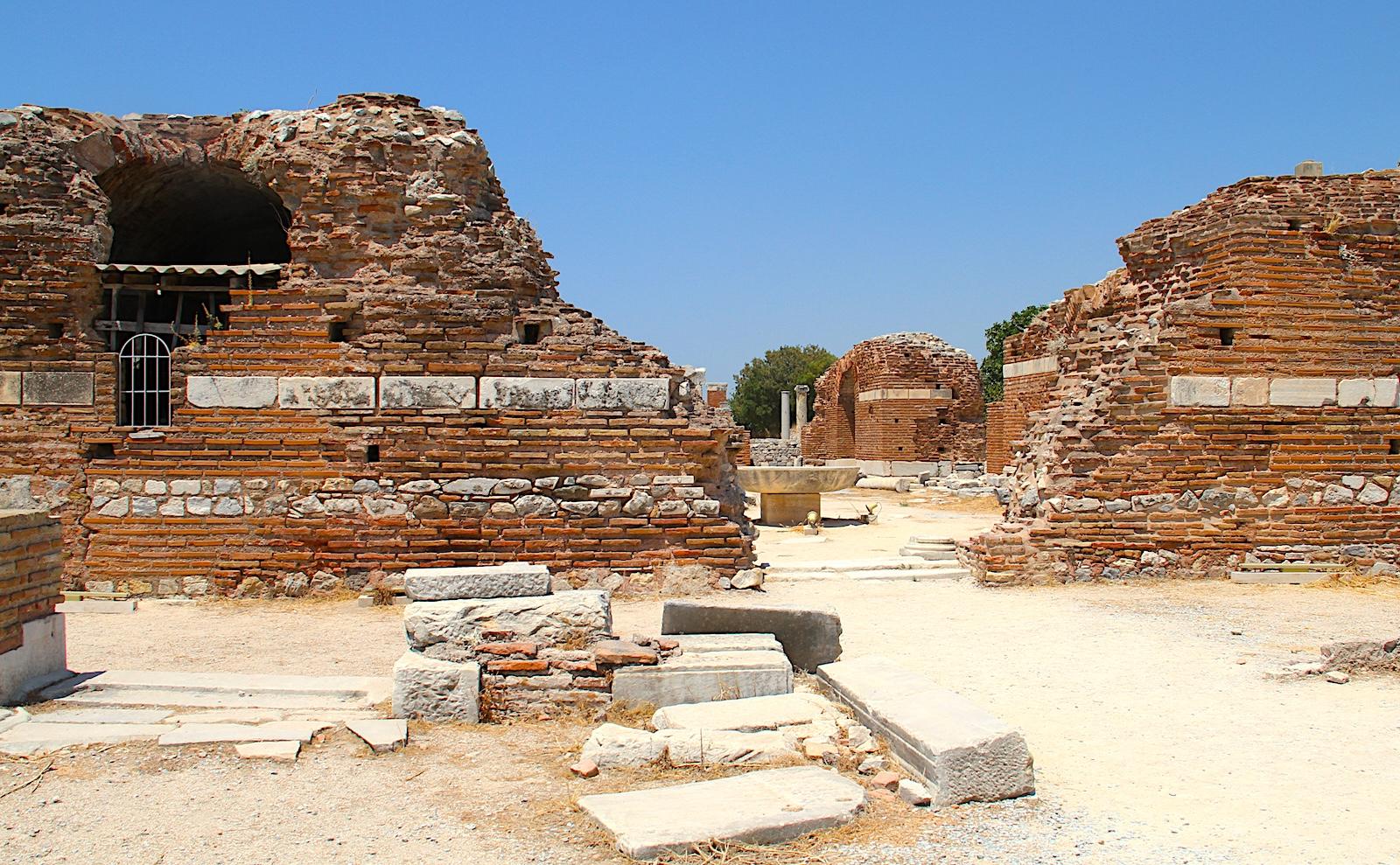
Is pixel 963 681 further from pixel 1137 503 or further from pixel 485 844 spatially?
pixel 1137 503

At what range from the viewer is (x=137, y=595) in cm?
926

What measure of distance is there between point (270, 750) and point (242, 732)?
35cm

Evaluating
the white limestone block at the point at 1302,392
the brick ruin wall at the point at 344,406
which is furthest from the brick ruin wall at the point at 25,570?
the white limestone block at the point at 1302,392

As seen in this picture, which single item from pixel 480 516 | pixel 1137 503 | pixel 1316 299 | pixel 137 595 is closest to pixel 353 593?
pixel 480 516

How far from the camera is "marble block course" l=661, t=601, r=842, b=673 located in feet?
21.5

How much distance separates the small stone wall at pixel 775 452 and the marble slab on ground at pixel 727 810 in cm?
2505

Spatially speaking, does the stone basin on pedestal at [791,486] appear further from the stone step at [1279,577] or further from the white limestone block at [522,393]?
the stone step at [1279,577]

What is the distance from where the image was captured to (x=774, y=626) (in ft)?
21.6

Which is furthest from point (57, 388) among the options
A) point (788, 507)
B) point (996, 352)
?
point (996, 352)

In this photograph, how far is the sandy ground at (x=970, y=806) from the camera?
3.87 m

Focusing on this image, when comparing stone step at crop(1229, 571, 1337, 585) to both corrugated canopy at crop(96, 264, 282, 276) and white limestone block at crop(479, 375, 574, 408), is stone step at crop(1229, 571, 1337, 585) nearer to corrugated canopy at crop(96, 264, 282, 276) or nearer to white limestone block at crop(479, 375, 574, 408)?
white limestone block at crop(479, 375, 574, 408)

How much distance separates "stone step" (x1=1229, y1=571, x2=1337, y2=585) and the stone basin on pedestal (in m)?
6.81

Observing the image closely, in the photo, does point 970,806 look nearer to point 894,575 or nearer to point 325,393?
point 894,575

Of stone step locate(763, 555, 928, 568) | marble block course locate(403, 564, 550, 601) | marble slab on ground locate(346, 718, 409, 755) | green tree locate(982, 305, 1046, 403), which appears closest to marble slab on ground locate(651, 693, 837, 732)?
marble block course locate(403, 564, 550, 601)
